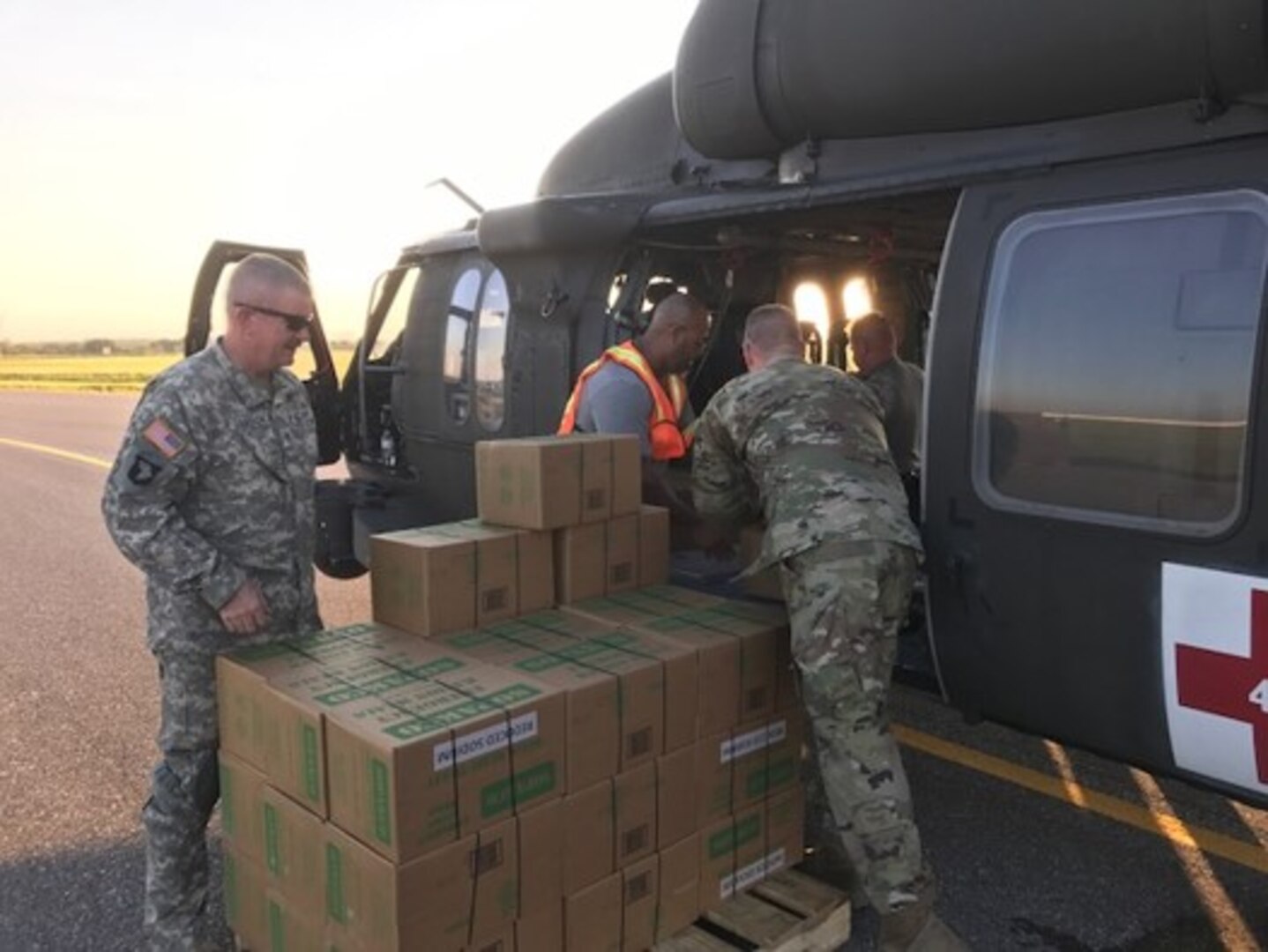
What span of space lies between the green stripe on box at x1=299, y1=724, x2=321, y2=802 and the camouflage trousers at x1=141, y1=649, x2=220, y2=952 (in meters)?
0.64

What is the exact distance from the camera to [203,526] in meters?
2.89

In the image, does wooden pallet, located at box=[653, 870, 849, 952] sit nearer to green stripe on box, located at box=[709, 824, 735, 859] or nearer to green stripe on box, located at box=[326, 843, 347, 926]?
green stripe on box, located at box=[709, 824, 735, 859]

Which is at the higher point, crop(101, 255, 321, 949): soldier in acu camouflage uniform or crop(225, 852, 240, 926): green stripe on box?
crop(101, 255, 321, 949): soldier in acu camouflage uniform

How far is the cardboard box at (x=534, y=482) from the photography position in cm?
297

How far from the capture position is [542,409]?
4.74 metres

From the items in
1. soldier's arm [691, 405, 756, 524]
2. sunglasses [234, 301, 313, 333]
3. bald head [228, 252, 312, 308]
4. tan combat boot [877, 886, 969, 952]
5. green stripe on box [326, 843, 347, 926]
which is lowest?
tan combat boot [877, 886, 969, 952]

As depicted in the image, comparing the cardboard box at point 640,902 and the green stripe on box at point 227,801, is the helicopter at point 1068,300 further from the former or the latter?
the green stripe on box at point 227,801

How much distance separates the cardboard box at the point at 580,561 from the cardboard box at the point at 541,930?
2.95 feet

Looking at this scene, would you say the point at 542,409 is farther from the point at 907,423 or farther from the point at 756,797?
the point at 756,797

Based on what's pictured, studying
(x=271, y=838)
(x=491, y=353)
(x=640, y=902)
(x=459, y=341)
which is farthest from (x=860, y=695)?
(x=459, y=341)

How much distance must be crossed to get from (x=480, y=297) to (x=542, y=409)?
914mm

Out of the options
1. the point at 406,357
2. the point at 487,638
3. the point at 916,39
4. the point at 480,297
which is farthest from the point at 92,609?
the point at 916,39

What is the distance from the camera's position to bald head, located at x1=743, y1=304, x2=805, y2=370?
3336mm

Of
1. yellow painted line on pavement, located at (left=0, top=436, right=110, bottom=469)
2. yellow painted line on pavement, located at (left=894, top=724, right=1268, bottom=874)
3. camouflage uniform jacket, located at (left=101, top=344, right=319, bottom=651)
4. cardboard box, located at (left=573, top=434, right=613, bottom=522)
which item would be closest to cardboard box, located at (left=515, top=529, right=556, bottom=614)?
cardboard box, located at (left=573, top=434, right=613, bottom=522)
